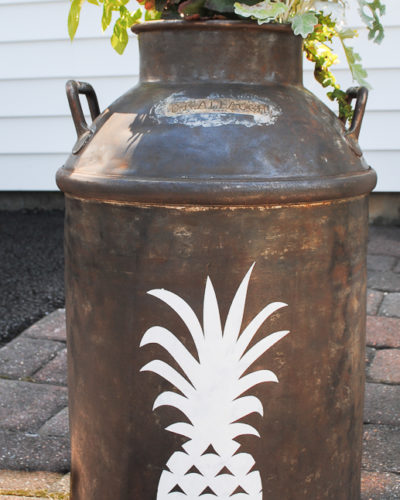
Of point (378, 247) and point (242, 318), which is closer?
point (242, 318)

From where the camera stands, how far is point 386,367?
303 centimetres

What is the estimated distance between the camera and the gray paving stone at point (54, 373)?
2.93 m

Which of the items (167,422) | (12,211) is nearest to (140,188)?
(167,422)

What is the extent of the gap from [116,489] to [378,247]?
3170mm

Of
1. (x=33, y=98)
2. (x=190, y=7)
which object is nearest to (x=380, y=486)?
(x=190, y=7)

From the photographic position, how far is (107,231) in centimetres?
167

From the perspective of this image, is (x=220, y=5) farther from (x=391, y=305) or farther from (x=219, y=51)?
(x=391, y=305)

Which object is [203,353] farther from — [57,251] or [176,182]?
[57,251]

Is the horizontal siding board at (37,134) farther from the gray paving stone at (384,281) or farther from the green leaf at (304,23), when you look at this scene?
the green leaf at (304,23)

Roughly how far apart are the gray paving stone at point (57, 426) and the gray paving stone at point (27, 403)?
25 mm

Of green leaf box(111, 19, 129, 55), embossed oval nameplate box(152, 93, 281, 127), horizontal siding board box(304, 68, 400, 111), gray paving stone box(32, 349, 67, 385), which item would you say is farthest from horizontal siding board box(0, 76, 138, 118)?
embossed oval nameplate box(152, 93, 281, 127)

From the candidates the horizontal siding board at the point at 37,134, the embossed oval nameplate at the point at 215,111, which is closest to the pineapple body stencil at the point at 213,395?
the embossed oval nameplate at the point at 215,111

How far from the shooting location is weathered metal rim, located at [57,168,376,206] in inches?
60.7

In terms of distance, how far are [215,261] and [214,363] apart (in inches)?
9.2
